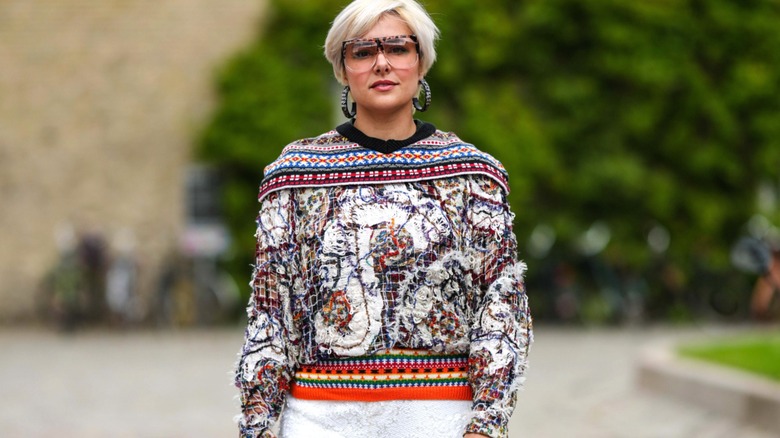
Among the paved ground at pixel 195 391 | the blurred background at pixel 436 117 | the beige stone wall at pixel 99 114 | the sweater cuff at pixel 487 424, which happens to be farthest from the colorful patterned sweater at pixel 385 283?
the beige stone wall at pixel 99 114

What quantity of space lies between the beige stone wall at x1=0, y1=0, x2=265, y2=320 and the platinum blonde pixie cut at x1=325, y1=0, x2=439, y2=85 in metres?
14.6

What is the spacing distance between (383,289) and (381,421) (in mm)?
269

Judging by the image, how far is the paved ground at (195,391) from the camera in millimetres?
8391

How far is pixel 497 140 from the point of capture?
17.0 m

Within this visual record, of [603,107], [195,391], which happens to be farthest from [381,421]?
[603,107]

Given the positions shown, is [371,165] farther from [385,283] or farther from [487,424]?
[487,424]

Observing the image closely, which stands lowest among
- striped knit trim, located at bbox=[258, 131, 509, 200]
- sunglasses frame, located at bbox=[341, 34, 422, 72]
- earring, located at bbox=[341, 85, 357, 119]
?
striped knit trim, located at bbox=[258, 131, 509, 200]

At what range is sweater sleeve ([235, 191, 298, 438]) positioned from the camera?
2.94 m

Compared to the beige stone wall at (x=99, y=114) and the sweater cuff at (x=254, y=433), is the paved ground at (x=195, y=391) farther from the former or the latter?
the sweater cuff at (x=254, y=433)

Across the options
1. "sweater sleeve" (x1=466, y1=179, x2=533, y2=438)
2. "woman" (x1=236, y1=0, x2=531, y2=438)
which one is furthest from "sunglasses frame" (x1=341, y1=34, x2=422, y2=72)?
"sweater sleeve" (x1=466, y1=179, x2=533, y2=438)

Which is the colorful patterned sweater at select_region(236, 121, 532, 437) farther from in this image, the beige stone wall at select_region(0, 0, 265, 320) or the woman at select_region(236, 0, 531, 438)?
the beige stone wall at select_region(0, 0, 265, 320)

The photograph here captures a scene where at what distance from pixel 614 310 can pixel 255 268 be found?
14075 mm

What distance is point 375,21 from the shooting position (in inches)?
118

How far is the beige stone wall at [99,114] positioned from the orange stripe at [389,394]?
14794 mm
